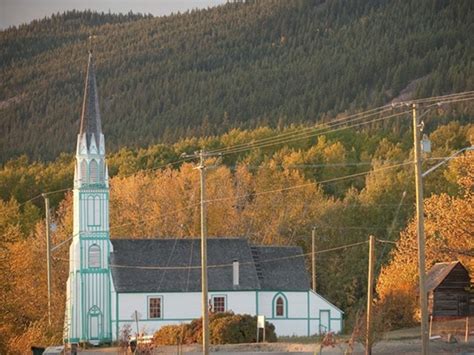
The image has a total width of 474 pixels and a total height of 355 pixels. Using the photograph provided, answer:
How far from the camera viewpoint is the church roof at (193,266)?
288ft

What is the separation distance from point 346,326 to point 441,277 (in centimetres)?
2457

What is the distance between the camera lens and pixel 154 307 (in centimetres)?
8694

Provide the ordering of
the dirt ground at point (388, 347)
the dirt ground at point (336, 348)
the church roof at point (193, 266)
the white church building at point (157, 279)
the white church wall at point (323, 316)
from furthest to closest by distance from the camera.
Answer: the white church wall at point (323, 316) → the church roof at point (193, 266) → the white church building at point (157, 279) → the dirt ground at point (388, 347) → the dirt ground at point (336, 348)

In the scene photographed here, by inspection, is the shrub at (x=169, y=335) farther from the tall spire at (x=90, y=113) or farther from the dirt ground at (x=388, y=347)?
the tall spire at (x=90, y=113)

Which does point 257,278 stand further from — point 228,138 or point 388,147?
point 228,138

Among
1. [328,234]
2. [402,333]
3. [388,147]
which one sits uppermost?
[388,147]

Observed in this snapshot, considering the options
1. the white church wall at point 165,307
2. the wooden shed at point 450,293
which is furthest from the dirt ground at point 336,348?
the white church wall at point 165,307

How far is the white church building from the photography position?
86.9 meters

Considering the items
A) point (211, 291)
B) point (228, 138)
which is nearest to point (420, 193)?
point (211, 291)

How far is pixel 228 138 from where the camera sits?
169m

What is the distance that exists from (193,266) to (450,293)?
20.9 m

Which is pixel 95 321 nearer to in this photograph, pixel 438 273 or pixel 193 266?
pixel 193 266

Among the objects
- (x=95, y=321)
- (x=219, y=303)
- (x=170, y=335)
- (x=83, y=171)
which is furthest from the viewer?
(x=83, y=171)

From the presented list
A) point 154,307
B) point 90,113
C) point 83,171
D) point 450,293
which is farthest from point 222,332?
point 90,113
